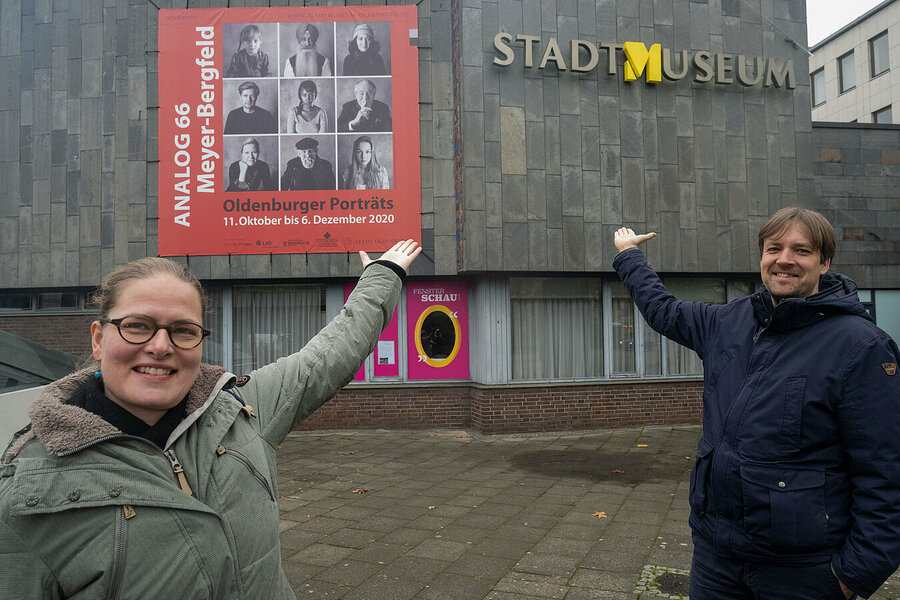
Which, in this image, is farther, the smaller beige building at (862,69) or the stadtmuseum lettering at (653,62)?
the smaller beige building at (862,69)

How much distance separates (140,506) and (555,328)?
11.0 meters

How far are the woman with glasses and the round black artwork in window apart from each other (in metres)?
10.1

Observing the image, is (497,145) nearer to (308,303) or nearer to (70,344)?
(308,303)

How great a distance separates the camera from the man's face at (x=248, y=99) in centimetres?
1129

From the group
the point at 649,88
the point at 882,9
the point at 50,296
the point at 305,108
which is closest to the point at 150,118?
the point at 305,108

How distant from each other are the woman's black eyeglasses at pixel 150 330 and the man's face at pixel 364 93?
10.4 metres

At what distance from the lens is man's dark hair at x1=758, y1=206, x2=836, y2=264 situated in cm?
248

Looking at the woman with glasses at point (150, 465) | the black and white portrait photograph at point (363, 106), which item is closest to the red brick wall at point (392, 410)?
the black and white portrait photograph at point (363, 106)

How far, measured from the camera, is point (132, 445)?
147 cm

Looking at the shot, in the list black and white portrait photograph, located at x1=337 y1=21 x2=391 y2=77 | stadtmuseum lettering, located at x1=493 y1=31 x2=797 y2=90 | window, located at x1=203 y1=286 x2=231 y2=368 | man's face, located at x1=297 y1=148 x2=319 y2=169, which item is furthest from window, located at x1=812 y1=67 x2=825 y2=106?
window, located at x1=203 y1=286 x2=231 y2=368

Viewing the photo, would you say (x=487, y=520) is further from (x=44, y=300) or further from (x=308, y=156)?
(x=44, y=300)

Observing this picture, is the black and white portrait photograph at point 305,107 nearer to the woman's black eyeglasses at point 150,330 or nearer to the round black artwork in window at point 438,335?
the round black artwork in window at point 438,335

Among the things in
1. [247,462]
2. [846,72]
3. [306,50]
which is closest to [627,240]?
[247,462]

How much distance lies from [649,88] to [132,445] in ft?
39.0
